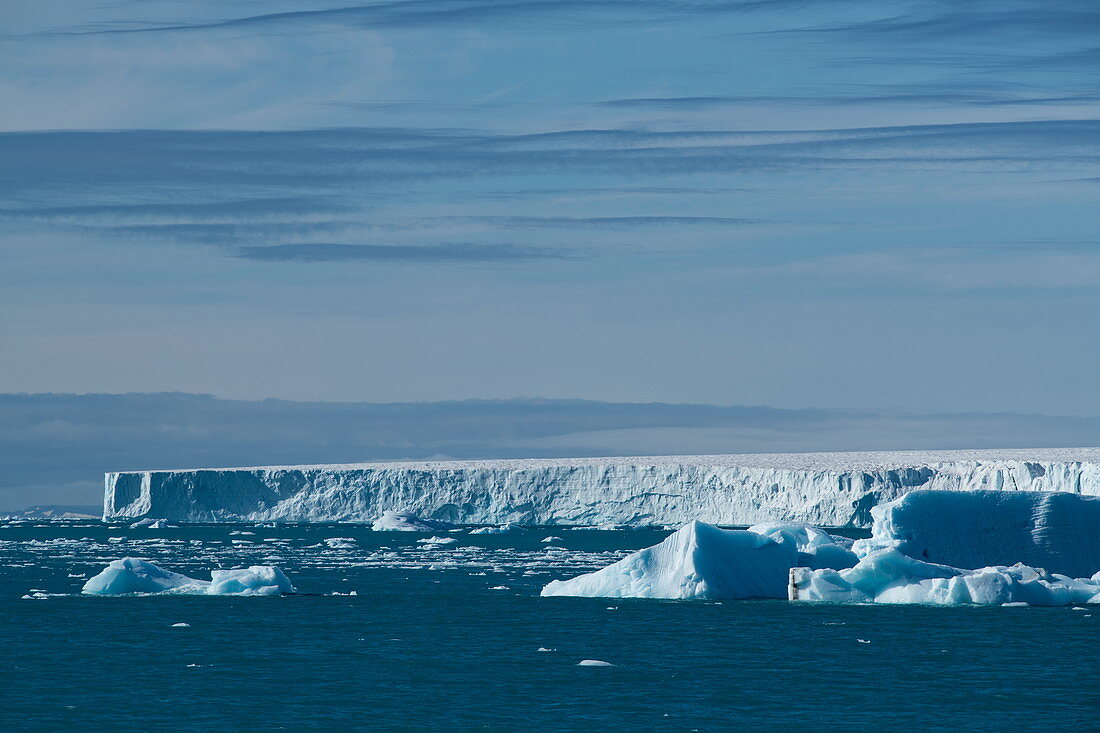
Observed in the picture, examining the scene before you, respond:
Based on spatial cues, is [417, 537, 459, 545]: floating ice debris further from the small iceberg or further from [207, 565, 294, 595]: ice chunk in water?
[207, 565, 294, 595]: ice chunk in water

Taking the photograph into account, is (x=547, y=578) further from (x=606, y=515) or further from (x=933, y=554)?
(x=606, y=515)

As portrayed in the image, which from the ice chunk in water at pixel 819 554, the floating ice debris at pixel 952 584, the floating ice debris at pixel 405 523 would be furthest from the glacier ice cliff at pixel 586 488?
the floating ice debris at pixel 952 584

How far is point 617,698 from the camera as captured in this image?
645 inches

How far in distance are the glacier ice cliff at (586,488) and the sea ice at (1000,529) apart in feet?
75.2

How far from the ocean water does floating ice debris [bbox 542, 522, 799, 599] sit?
36 cm

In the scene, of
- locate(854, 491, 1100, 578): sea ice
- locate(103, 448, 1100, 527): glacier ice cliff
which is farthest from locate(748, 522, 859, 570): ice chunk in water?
locate(103, 448, 1100, 527): glacier ice cliff

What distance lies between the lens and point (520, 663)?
62.8 ft

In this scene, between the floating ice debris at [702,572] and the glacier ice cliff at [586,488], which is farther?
the glacier ice cliff at [586,488]

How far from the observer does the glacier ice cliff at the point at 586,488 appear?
55.9 metres

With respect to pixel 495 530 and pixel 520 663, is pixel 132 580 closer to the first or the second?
pixel 520 663

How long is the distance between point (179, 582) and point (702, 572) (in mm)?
10893

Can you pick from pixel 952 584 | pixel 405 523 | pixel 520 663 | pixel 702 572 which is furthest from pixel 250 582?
pixel 405 523

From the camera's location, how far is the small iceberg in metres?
27.9

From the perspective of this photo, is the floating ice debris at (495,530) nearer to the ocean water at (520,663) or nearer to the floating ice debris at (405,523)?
the floating ice debris at (405,523)
